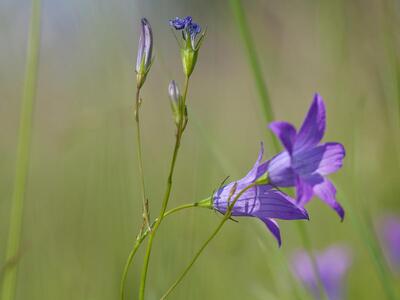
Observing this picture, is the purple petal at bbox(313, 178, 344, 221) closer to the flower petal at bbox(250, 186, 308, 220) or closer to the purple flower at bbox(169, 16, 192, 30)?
the flower petal at bbox(250, 186, 308, 220)

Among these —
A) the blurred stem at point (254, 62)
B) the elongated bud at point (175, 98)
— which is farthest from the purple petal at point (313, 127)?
the blurred stem at point (254, 62)

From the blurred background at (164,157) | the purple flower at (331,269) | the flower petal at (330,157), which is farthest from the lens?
the purple flower at (331,269)

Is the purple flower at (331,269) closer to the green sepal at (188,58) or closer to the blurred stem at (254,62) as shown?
the blurred stem at (254,62)

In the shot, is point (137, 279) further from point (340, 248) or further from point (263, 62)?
point (263, 62)

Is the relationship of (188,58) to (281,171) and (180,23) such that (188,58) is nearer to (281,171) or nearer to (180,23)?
(180,23)

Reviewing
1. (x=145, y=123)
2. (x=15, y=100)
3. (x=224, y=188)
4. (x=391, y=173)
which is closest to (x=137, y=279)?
(x=224, y=188)

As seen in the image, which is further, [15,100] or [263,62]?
[263,62]

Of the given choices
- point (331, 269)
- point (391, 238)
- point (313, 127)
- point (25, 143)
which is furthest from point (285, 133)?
point (391, 238)
